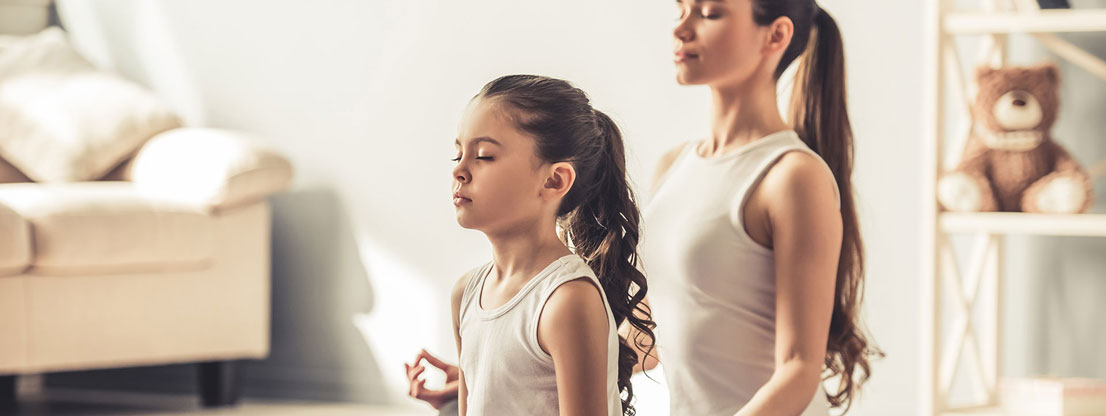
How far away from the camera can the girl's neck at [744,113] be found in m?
1.02

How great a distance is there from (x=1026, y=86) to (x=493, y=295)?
3.73ft

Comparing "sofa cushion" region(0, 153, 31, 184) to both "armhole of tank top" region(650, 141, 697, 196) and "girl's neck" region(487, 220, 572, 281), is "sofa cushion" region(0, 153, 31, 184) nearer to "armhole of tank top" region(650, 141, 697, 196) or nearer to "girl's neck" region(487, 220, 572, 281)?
"armhole of tank top" region(650, 141, 697, 196)

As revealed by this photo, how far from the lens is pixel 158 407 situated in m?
2.85

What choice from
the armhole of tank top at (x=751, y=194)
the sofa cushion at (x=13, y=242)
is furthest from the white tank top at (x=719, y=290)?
the sofa cushion at (x=13, y=242)

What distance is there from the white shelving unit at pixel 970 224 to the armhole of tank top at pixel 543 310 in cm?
112

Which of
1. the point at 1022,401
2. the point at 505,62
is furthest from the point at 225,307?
the point at 1022,401

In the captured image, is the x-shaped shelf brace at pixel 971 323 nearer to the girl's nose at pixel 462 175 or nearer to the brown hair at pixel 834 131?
the brown hair at pixel 834 131

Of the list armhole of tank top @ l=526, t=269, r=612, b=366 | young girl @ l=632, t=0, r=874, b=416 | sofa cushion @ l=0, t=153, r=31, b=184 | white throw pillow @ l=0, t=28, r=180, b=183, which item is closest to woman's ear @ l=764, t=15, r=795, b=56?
young girl @ l=632, t=0, r=874, b=416

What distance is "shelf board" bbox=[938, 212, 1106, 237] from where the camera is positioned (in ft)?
5.64

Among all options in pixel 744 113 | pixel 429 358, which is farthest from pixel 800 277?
pixel 429 358

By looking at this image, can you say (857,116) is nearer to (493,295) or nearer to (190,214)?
(190,214)

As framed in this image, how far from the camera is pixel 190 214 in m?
2.60

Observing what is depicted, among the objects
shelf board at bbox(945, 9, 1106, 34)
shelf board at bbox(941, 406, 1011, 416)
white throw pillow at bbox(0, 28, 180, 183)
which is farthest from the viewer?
white throw pillow at bbox(0, 28, 180, 183)

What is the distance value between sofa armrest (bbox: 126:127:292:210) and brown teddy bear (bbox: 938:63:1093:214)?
Answer: 1.40 meters
